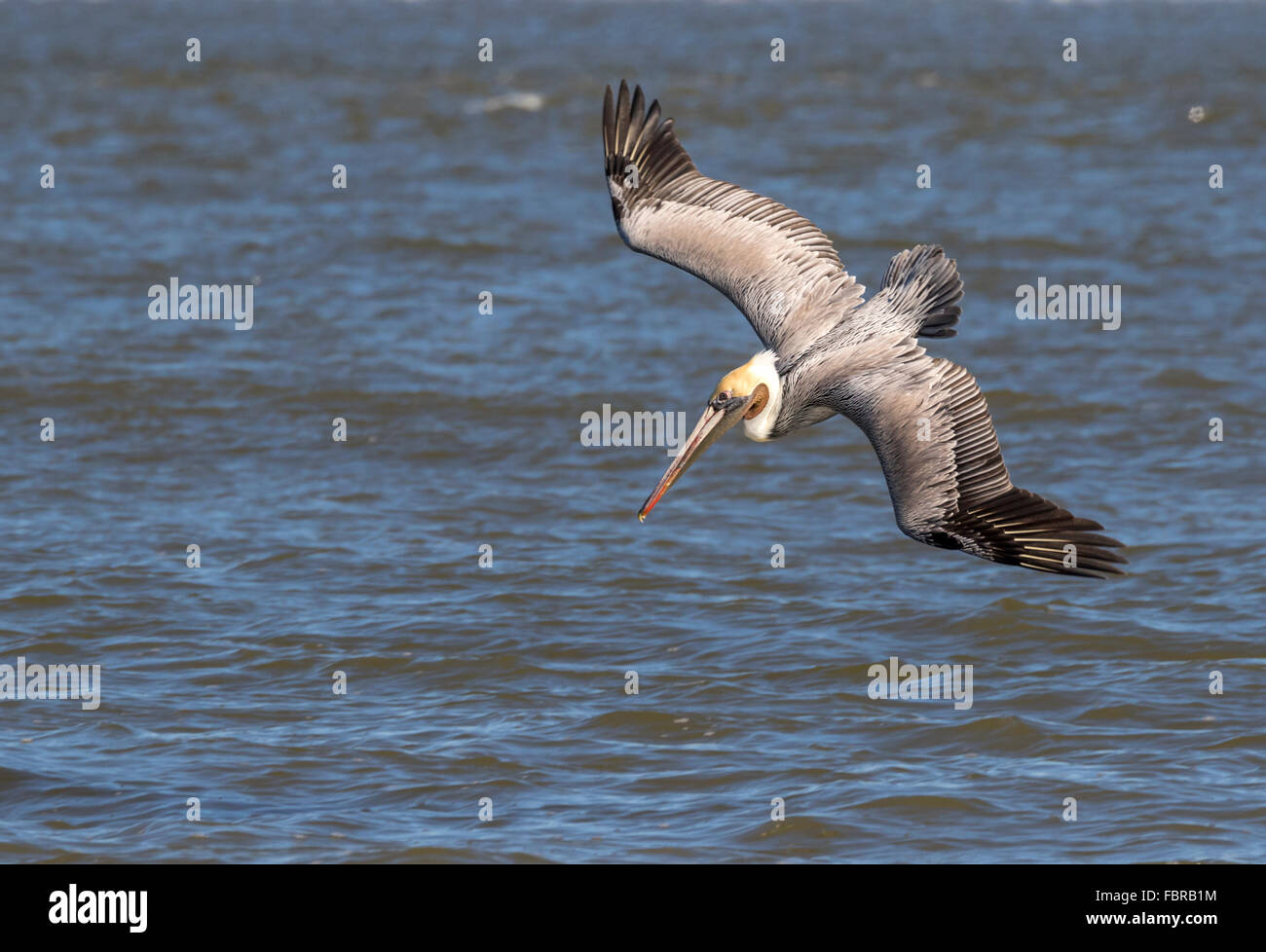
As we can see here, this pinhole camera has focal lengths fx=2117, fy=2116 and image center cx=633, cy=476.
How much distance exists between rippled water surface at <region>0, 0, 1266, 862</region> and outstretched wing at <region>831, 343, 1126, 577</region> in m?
2.03

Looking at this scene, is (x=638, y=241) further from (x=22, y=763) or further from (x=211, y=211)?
(x=211, y=211)

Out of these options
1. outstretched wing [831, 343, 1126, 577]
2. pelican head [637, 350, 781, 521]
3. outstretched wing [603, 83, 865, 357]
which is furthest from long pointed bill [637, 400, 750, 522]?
outstretched wing [831, 343, 1126, 577]

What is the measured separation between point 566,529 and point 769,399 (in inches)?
243

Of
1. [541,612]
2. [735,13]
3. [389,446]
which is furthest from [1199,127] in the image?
[735,13]

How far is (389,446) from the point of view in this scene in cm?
1820

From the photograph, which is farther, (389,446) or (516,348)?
(516,348)

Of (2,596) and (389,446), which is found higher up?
(389,446)

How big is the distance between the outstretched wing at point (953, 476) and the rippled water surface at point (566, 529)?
2034mm

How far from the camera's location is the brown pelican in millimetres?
9281

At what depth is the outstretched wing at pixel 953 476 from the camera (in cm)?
920

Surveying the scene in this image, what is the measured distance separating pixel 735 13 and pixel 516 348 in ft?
234

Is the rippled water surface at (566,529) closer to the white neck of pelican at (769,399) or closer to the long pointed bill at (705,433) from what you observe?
the long pointed bill at (705,433)

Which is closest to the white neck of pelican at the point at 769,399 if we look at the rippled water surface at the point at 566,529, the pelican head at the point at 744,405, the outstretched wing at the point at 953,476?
the pelican head at the point at 744,405
